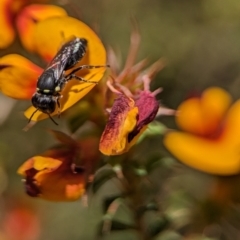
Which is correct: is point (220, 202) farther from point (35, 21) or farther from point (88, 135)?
point (35, 21)

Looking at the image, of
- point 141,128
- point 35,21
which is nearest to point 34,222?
point 35,21

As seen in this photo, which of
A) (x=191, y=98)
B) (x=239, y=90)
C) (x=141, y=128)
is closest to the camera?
(x=141, y=128)

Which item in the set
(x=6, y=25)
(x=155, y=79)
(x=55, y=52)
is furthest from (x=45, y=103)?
(x=155, y=79)

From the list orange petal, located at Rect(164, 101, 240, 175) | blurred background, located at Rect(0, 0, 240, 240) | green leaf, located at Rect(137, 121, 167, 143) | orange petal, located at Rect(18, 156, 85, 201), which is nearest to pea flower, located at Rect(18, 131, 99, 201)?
orange petal, located at Rect(18, 156, 85, 201)

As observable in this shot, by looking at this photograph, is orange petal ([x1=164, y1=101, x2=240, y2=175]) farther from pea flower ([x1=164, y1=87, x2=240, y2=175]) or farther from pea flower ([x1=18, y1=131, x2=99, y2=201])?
pea flower ([x1=18, y1=131, x2=99, y2=201])

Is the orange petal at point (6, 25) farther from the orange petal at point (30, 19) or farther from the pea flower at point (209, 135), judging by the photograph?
the pea flower at point (209, 135)
